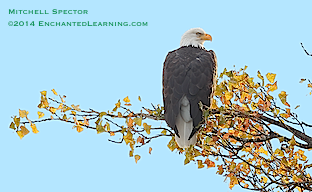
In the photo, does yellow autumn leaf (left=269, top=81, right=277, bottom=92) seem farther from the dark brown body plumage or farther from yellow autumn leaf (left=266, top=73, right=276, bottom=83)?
the dark brown body plumage

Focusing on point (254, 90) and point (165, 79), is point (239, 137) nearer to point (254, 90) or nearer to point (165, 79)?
point (254, 90)

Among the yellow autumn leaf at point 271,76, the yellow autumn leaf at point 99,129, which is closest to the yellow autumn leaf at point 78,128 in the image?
the yellow autumn leaf at point 99,129

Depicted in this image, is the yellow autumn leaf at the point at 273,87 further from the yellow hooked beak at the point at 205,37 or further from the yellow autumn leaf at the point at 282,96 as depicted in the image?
the yellow hooked beak at the point at 205,37

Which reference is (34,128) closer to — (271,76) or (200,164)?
(200,164)

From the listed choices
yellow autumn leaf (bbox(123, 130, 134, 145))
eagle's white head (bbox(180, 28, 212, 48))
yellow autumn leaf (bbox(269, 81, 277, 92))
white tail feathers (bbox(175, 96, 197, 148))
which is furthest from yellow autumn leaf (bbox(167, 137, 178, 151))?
eagle's white head (bbox(180, 28, 212, 48))

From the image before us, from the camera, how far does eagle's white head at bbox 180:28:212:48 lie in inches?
294

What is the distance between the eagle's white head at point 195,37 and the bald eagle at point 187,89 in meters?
1.06

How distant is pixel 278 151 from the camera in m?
4.98

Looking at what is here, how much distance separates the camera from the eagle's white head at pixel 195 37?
7469mm

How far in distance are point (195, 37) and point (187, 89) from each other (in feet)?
6.93

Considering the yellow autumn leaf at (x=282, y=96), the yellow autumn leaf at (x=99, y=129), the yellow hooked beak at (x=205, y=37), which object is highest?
the yellow hooked beak at (x=205, y=37)

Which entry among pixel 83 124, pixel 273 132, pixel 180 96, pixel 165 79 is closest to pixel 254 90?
pixel 273 132

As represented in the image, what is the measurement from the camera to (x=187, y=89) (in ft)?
18.7

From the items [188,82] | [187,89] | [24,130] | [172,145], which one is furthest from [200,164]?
[24,130]
